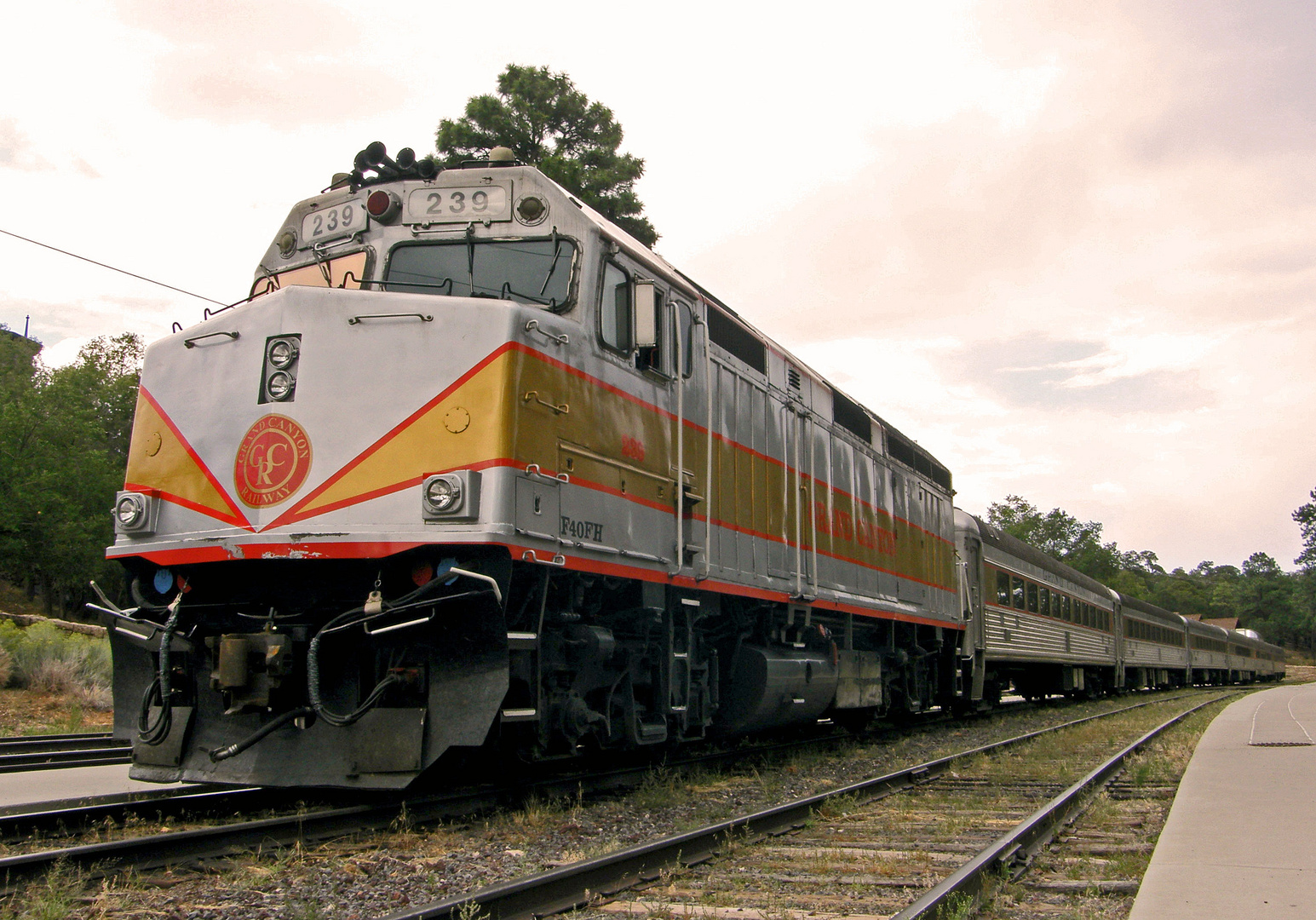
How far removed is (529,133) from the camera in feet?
99.7

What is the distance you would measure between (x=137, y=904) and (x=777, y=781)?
18.5 feet

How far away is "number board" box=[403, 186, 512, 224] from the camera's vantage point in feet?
22.7

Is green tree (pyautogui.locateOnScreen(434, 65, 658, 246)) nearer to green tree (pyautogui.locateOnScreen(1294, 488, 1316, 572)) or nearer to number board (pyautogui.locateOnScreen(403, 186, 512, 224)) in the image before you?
number board (pyautogui.locateOnScreen(403, 186, 512, 224))

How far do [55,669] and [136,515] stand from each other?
11.3 metres

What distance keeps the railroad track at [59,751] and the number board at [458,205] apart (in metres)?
4.76

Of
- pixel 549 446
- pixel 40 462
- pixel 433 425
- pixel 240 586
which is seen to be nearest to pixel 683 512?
pixel 549 446

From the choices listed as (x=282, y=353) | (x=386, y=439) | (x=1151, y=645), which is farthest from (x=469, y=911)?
(x=1151, y=645)

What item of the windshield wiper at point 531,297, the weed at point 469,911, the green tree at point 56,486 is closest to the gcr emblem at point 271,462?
the windshield wiper at point 531,297

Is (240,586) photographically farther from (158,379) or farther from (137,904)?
(137,904)

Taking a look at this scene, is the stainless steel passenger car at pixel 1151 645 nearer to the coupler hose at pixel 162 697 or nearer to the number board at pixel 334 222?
the number board at pixel 334 222

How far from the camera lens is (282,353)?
616 centimetres

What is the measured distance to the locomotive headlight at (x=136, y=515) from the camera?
641 centimetres

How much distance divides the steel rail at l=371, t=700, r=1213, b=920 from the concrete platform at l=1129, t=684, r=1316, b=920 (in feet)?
7.20

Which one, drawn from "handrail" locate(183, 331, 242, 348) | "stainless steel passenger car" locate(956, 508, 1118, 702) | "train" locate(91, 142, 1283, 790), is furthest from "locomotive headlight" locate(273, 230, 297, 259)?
"stainless steel passenger car" locate(956, 508, 1118, 702)
